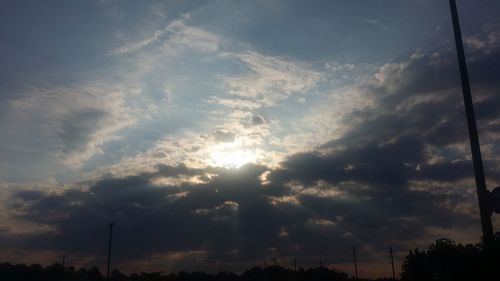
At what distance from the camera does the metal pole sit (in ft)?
58.9

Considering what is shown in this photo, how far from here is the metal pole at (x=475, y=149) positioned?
17953mm

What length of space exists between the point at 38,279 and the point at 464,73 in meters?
79.0

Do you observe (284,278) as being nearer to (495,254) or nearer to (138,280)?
(138,280)

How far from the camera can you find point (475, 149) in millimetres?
18766

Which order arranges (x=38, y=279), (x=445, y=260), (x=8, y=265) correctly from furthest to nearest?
(x=8, y=265)
(x=38, y=279)
(x=445, y=260)

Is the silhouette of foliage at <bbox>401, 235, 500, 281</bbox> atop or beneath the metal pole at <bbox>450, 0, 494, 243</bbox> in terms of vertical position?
beneath

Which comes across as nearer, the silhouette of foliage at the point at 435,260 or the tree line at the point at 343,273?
the tree line at the point at 343,273

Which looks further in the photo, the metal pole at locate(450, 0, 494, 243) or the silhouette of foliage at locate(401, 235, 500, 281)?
the silhouette of foliage at locate(401, 235, 500, 281)

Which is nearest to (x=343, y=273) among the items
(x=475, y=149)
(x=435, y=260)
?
(x=435, y=260)

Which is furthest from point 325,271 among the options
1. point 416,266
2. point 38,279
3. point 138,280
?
point 416,266

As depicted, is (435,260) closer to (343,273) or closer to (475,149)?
(475,149)

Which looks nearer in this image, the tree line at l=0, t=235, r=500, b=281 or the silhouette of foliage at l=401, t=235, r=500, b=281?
the tree line at l=0, t=235, r=500, b=281

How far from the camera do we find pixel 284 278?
11819 cm

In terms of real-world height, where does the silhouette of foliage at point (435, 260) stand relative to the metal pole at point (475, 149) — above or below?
below
